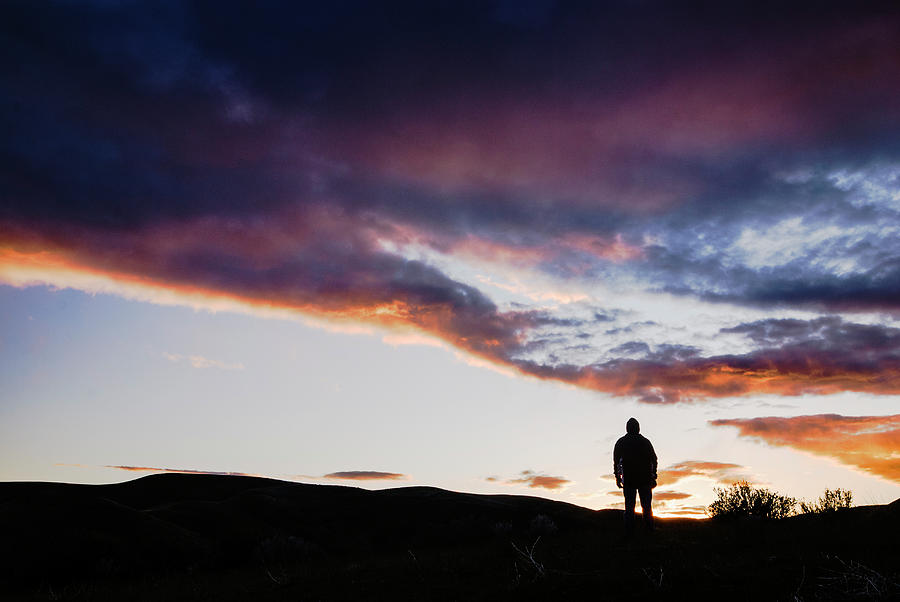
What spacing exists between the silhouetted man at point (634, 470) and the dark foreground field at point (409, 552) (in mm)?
1041

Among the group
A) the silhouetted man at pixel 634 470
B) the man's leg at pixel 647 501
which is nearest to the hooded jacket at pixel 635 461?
the silhouetted man at pixel 634 470

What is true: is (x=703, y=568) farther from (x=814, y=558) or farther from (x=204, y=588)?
(x=204, y=588)

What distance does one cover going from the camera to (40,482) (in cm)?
4688

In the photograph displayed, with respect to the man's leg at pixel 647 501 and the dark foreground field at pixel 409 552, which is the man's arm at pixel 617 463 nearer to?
the man's leg at pixel 647 501

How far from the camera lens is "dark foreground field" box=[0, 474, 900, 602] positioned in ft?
33.6

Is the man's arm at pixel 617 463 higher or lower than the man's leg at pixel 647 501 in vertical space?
higher

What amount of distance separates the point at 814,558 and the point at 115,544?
70.4ft

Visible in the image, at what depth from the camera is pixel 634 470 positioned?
17.2 m

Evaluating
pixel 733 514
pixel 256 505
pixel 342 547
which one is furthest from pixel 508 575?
pixel 256 505

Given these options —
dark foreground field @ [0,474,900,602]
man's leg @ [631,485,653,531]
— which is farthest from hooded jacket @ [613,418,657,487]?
dark foreground field @ [0,474,900,602]

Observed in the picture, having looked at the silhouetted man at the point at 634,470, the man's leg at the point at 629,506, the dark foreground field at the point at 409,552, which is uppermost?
the silhouetted man at the point at 634,470

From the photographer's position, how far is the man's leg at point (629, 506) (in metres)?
17.0

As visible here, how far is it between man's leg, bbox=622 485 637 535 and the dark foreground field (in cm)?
47

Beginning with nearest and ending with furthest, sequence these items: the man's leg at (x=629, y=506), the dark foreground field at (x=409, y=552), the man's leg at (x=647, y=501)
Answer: the dark foreground field at (x=409, y=552) → the man's leg at (x=629, y=506) → the man's leg at (x=647, y=501)
